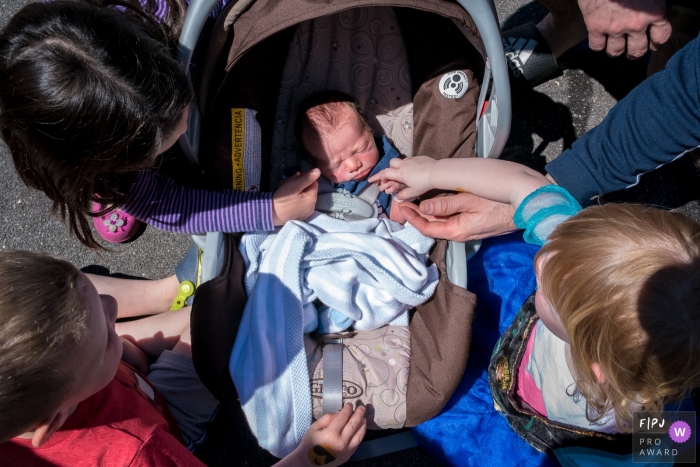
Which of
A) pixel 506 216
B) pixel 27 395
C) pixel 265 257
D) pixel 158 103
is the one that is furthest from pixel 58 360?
pixel 506 216

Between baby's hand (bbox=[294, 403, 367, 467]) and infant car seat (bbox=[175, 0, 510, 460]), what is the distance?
0.49 feet

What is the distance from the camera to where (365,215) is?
5.09 feet

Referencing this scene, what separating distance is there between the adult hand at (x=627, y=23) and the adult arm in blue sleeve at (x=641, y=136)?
19cm

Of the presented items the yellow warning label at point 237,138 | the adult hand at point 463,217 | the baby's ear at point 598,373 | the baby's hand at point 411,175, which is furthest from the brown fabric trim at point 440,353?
the yellow warning label at point 237,138

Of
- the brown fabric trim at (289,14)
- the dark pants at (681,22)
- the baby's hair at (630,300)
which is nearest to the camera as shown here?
the baby's hair at (630,300)

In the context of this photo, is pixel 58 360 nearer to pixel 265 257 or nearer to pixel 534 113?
pixel 265 257

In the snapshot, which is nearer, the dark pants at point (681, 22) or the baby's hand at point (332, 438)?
the baby's hand at point (332, 438)

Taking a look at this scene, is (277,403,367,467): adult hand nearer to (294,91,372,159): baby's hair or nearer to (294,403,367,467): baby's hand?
(294,403,367,467): baby's hand

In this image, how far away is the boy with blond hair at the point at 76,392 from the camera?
82 cm

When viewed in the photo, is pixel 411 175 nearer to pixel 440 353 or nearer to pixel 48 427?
pixel 440 353

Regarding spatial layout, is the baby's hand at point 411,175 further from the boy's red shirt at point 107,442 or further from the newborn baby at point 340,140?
the boy's red shirt at point 107,442

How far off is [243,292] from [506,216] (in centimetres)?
72

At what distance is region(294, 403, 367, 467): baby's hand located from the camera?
1244mm

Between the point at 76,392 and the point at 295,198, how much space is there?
27.2 inches
